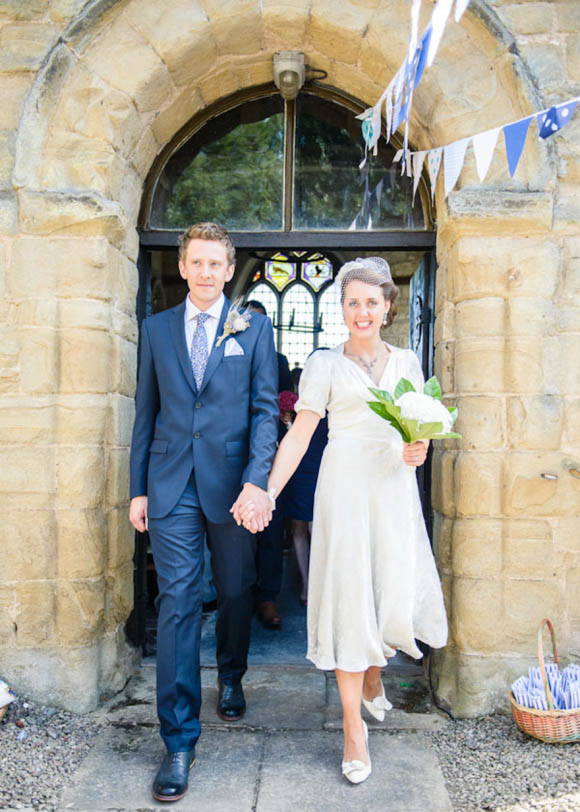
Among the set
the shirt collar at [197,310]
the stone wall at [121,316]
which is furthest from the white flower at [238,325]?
the stone wall at [121,316]

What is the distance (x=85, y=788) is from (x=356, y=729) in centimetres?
104

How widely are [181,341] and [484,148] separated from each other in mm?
1426

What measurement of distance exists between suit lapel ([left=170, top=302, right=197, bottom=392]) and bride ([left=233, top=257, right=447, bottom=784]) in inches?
18.0

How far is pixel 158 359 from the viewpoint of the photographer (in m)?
2.90

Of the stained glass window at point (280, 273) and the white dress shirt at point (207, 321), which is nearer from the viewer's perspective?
the white dress shirt at point (207, 321)

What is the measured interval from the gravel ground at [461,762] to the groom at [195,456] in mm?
512

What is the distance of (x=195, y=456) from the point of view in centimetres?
278

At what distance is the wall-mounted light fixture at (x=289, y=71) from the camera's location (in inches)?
144

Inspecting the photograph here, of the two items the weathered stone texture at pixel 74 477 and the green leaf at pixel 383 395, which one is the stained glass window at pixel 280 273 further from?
the green leaf at pixel 383 395

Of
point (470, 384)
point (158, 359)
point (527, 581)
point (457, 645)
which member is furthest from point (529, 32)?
point (457, 645)

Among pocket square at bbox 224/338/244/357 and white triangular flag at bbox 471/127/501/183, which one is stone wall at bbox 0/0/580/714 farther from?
pocket square at bbox 224/338/244/357

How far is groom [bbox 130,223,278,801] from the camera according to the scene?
2645 mm

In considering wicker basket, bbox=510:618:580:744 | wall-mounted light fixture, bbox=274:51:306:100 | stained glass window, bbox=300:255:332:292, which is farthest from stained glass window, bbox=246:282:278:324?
wicker basket, bbox=510:618:580:744

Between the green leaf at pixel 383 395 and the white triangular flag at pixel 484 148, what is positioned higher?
the white triangular flag at pixel 484 148
